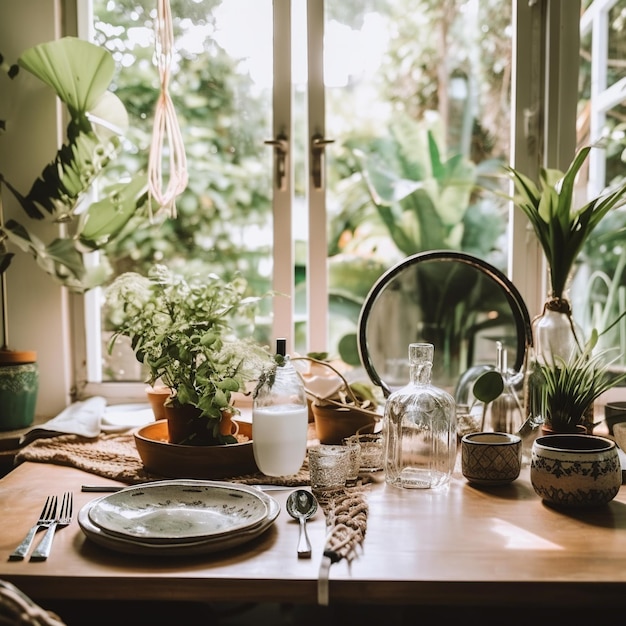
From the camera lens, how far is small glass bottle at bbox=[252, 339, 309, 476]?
46.4 inches

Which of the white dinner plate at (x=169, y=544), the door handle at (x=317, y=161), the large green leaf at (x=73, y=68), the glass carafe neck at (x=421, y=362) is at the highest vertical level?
the large green leaf at (x=73, y=68)

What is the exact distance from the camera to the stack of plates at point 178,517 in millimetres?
875

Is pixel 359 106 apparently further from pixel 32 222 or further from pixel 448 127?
pixel 32 222

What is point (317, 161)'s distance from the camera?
1.82 m

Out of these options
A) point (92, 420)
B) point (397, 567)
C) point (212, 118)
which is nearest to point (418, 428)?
point (397, 567)

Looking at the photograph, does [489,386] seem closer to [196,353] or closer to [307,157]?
[196,353]

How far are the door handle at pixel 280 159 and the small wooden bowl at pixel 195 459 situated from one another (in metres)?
0.84

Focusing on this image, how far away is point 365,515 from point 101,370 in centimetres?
116

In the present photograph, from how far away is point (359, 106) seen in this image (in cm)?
263

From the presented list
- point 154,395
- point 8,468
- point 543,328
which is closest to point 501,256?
point 543,328

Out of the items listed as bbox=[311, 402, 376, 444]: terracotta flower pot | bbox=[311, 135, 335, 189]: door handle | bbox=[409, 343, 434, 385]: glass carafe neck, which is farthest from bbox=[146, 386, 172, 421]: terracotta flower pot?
bbox=[311, 135, 335, 189]: door handle

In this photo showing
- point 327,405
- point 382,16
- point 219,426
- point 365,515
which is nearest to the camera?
point 365,515

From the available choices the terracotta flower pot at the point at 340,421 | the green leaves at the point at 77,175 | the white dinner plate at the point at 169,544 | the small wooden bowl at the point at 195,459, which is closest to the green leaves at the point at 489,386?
the terracotta flower pot at the point at 340,421

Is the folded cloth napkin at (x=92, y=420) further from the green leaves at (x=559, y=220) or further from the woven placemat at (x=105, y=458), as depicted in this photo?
the green leaves at (x=559, y=220)
